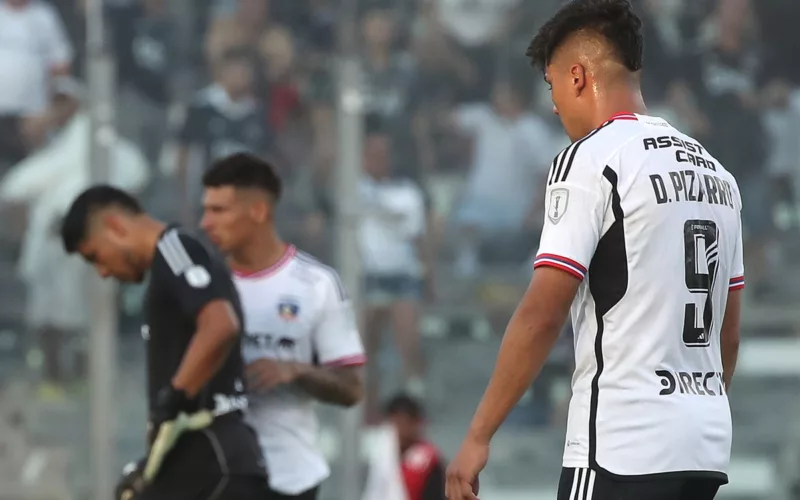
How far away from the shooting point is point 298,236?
8.69m

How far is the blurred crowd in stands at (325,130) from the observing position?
8.62 meters

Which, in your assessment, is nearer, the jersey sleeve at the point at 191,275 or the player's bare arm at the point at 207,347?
the player's bare arm at the point at 207,347

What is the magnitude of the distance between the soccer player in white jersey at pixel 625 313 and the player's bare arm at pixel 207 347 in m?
1.75

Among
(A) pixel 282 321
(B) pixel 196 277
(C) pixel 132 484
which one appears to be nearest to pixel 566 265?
(B) pixel 196 277

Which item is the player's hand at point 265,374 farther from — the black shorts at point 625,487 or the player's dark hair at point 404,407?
the player's dark hair at point 404,407

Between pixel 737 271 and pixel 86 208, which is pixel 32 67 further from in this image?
pixel 737 271

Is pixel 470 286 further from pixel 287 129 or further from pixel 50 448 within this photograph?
pixel 50 448

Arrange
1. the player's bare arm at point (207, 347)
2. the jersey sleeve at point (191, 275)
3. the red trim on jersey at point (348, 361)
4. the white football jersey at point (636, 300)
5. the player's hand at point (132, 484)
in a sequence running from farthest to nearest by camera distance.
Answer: the red trim on jersey at point (348, 361) < the player's hand at point (132, 484) < the jersey sleeve at point (191, 275) < the player's bare arm at point (207, 347) < the white football jersey at point (636, 300)

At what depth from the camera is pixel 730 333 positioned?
12.0 ft

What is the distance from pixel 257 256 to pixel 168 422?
1193 millimetres

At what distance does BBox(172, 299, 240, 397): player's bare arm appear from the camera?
476 cm

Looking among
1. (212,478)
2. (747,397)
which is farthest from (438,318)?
(212,478)

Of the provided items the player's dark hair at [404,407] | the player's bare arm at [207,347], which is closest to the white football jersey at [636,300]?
the player's bare arm at [207,347]

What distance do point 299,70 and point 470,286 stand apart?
1.74 metres
